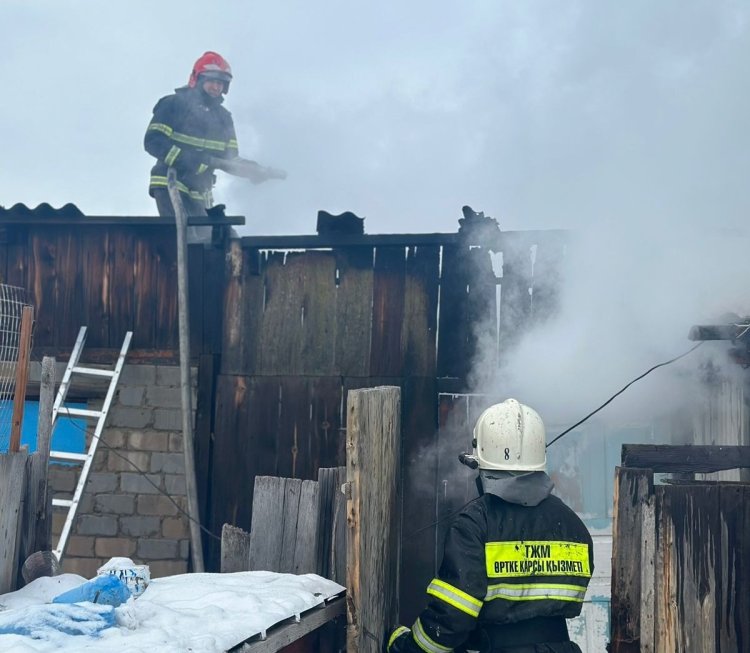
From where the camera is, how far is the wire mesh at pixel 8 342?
6699 millimetres

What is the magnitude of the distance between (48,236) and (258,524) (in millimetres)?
4000

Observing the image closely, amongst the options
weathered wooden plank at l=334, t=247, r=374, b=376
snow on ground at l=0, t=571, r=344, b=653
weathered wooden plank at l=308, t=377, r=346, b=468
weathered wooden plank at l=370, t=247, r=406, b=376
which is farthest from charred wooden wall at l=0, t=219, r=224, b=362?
snow on ground at l=0, t=571, r=344, b=653

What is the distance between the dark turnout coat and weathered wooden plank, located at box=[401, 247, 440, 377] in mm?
3285

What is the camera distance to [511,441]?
3.80 metres

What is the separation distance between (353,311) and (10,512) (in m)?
3.31

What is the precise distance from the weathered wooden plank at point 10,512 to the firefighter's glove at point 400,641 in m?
1.88

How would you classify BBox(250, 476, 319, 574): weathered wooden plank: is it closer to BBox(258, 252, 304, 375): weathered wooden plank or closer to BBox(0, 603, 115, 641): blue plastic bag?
BBox(0, 603, 115, 641): blue plastic bag

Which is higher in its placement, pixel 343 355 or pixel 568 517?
pixel 343 355

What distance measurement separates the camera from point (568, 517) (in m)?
3.76

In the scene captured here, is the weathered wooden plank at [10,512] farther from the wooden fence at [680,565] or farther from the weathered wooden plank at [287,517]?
the wooden fence at [680,565]

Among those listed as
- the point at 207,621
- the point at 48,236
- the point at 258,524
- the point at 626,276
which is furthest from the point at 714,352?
the point at 48,236

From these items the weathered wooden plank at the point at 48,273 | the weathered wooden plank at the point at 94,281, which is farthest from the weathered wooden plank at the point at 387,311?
the weathered wooden plank at the point at 48,273

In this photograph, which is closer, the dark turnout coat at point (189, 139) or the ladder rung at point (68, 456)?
the ladder rung at point (68, 456)

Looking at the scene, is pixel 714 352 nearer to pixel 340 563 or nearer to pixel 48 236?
pixel 340 563
